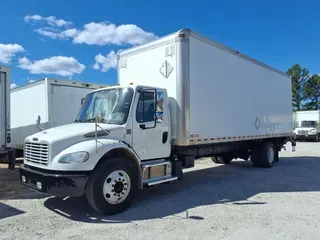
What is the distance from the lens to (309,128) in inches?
1116

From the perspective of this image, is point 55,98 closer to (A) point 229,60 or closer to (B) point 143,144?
(B) point 143,144

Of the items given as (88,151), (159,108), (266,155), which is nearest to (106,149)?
(88,151)

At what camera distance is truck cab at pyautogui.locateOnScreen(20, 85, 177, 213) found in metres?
5.33

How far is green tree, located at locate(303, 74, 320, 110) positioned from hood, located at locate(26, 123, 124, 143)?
51.5 meters

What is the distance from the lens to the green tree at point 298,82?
5053 centimetres

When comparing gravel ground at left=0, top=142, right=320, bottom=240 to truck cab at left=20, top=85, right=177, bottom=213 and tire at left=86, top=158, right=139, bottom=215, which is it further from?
truck cab at left=20, top=85, right=177, bottom=213

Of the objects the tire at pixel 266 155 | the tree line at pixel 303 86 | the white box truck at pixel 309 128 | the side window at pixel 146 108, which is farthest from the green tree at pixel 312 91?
the side window at pixel 146 108

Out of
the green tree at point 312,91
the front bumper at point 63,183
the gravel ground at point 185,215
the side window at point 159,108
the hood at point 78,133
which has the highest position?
the green tree at point 312,91

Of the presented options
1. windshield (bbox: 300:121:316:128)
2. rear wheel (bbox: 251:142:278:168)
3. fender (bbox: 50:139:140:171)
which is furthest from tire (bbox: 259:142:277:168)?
windshield (bbox: 300:121:316:128)

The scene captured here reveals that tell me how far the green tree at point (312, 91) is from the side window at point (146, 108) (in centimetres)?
5050

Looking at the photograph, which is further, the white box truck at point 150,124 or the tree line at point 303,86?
the tree line at point 303,86

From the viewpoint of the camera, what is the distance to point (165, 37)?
24.7 feet

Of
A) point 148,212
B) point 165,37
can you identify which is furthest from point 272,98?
point 148,212

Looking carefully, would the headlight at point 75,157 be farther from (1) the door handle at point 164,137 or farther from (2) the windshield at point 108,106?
(1) the door handle at point 164,137
